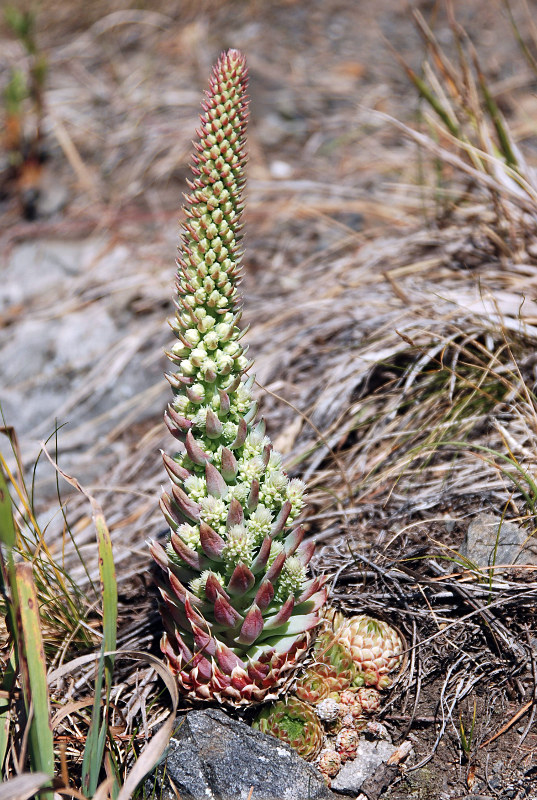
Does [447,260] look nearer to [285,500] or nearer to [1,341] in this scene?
[285,500]

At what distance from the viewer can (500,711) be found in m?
2.13

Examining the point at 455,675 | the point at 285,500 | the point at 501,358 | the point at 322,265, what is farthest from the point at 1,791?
the point at 322,265

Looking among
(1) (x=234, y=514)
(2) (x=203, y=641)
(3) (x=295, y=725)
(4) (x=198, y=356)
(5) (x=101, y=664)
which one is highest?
(4) (x=198, y=356)

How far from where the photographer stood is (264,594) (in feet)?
6.48

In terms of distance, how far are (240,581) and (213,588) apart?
0.25 feet

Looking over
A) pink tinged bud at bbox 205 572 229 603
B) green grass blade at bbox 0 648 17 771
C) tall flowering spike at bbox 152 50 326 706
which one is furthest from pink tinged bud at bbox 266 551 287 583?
green grass blade at bbox 0 648 17 771

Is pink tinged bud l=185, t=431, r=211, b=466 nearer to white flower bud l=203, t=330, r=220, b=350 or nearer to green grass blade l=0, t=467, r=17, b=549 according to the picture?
white flower bud l=203, t=330, r=220, b=350

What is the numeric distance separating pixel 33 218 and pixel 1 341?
144 centimetres

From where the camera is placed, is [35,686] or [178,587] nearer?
[35,686]

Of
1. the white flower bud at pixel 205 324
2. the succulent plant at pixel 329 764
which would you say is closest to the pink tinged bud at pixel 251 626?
the succulent plant at pixel 329 764

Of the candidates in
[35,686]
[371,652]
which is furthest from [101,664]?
[371,652]

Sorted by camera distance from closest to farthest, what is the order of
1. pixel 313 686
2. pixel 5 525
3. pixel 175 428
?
pixel 5 525 → pixel 175 428 → pixel 313 686

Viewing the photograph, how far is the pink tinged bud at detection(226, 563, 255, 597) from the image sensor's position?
1.91m

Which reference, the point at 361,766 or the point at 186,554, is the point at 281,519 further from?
the point at 361,766
